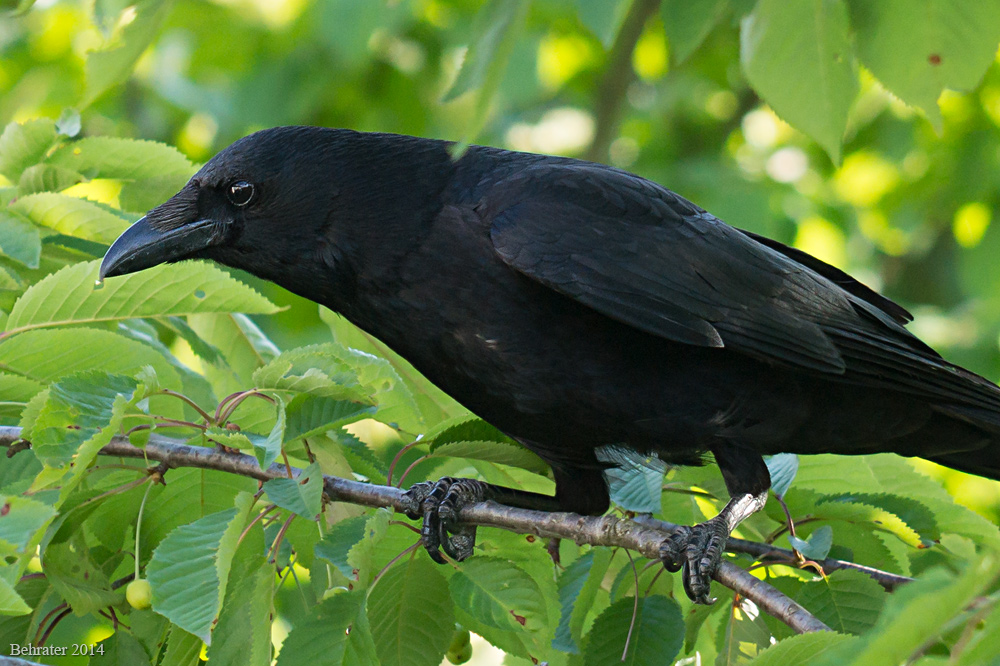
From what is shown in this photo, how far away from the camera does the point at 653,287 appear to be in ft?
9.18

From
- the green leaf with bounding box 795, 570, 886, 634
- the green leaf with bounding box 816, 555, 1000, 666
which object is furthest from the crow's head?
the green leaf with bounding box 816, 555, 1000, 666

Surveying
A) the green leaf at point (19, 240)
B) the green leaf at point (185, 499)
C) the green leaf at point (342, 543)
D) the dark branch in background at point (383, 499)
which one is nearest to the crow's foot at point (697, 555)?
the dark branch in background at point (383, 499)

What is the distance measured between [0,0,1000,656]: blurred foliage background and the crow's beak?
134 inches

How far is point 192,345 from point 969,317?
6.22 metres

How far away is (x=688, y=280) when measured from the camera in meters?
2.91

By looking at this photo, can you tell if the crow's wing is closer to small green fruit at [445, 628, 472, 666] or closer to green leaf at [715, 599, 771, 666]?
green leaf at [715, 599, 771, 666]

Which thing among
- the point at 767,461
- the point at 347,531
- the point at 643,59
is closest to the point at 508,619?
the point at 347,531

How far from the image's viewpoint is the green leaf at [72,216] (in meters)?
2.61

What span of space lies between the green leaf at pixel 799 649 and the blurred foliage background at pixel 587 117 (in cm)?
504

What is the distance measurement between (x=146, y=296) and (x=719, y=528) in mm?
1555

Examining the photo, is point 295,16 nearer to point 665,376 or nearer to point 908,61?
point 665,376

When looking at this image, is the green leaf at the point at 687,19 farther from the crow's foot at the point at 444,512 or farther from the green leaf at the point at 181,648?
the green leaf at the point at 181,648

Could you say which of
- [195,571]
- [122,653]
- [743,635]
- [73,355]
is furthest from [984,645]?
[73,355]

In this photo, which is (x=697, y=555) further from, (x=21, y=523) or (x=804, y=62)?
(x=21, y=523)
